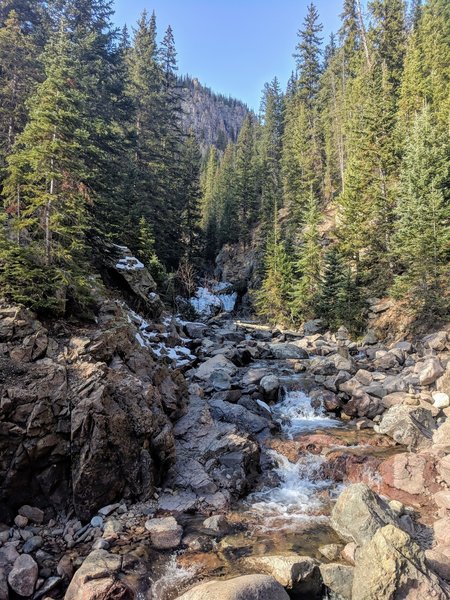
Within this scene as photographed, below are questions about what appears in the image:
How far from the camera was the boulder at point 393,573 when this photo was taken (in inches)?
210

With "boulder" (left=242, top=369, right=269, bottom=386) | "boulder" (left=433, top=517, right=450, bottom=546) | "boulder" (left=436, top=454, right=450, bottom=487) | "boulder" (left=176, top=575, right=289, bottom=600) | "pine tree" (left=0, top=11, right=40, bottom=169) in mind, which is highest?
"pine tree" (left=0, top=11, right=40, bottom=169)

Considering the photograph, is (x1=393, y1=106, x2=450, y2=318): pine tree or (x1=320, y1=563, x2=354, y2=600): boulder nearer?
(x1=320, y1=563, x2=354, y2=600): boulder

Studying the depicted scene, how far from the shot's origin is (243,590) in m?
5.29

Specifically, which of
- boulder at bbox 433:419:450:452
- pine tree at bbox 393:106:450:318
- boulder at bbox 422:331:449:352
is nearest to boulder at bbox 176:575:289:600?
boulder at bbox 433:419:450:452

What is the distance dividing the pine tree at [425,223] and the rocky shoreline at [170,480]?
910 cm

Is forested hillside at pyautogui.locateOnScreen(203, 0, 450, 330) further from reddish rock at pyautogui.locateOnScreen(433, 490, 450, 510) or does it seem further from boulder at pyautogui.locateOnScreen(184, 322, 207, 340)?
reddish rock at pyautogui.locateOnScreen(433, 490, 450, 510)

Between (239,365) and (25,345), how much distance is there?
12.3 meters

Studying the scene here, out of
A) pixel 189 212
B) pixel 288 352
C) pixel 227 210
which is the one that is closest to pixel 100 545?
pixel 288 352

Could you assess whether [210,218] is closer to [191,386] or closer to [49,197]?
[191,386]

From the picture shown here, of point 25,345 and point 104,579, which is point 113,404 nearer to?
point 25,345

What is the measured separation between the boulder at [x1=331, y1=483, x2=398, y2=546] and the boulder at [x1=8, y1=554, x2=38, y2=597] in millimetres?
5812

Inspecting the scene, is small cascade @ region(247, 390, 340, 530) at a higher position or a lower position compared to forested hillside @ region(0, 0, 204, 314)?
lower

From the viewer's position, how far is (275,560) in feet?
21.3

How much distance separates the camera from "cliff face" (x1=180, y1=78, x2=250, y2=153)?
153000 millimetres
